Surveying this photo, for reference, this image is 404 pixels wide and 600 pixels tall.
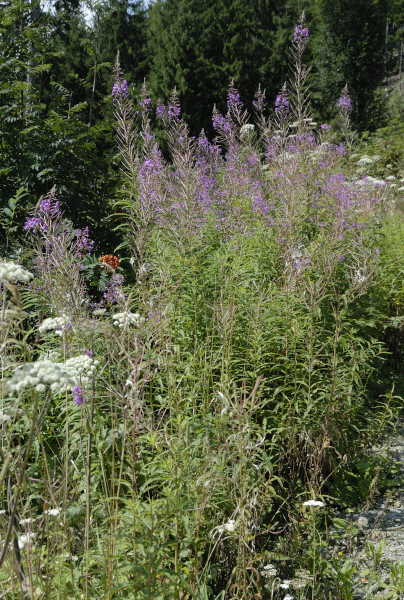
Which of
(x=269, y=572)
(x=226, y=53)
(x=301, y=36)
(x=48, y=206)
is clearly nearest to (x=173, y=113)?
(x=301, y=36)

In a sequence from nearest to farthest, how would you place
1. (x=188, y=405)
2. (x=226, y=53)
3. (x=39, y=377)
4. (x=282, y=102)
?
(x=39, y=377)
(x=188, y=405)
(x=282, y=102)
(x=226, y=53)

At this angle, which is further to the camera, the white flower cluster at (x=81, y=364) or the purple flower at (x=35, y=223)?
the purple flower at (x=35, y=223)

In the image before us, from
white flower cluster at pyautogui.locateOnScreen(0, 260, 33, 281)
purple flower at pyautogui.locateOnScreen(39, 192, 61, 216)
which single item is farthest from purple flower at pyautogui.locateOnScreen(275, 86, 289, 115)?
white flower cluster at pyautogui.locateOnScreen(0, 260, 33, 281)

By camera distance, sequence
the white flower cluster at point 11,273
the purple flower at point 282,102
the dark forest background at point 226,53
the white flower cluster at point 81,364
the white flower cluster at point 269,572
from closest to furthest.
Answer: the white flower cluster at point 11,273, the white flower cluster at point 81,364, the white flower cluster at point 269,572, the purple flower at point 282,102, the dark forest background at point 226,53

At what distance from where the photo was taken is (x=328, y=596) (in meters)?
2.19

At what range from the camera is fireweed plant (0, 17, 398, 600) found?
1.59 meters

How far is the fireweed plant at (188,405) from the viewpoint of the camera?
1.59 m

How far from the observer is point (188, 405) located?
2555 mm

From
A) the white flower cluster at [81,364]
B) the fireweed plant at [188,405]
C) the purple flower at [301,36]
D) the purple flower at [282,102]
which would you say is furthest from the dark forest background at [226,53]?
the white flower cluster at [81,364]

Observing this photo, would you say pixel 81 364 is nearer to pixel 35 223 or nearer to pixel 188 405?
pixel 188 405

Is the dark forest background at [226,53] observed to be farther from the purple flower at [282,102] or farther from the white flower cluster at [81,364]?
the white flower cluster at [81,364]

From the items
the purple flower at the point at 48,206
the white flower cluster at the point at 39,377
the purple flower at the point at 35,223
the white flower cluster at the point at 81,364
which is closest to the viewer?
the white flower cluster at the point at 39,377

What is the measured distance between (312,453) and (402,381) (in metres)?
1.68

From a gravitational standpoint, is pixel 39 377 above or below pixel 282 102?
below
